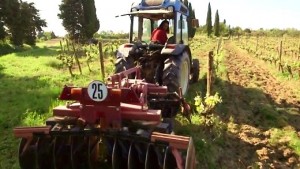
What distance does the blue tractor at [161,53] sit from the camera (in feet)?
24.1

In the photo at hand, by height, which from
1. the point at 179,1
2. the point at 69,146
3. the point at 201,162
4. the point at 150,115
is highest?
the point at 179,1

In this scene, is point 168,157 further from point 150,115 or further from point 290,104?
point 290,104

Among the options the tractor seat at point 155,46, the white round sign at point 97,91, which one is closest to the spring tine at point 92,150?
the white round sign at point 97,91

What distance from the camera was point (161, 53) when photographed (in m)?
7.36

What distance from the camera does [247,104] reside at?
9508 mm

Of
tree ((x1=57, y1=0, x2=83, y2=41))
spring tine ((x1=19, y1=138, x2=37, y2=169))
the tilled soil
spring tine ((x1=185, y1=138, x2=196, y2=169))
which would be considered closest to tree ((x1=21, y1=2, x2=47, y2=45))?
tree ((x1=57, y1=0, x2=83, y2=41))

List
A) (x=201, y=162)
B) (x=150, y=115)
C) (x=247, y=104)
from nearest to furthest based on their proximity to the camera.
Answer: (x=150, y=115), (x=201, y=162), (x=247, y=104)

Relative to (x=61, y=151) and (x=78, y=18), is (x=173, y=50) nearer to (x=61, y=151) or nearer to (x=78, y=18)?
(x=61, y=151)

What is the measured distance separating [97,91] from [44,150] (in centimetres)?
99

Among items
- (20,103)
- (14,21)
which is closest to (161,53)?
(20,103)

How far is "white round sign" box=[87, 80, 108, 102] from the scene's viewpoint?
4230mm

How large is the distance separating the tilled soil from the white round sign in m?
2.29

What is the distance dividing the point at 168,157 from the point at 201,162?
1.62 meters

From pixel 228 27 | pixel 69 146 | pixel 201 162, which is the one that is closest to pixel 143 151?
pixel 69 146
